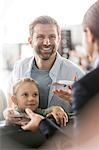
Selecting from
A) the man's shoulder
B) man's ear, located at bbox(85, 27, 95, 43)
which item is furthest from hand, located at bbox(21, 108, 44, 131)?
man's ear, located at bbox(85, 27, 95, 43)

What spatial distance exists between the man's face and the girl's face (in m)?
0.09

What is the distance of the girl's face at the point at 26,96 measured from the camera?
1.05 m

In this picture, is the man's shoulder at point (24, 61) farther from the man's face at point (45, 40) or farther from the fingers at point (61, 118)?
the fingers at point (61, 118)

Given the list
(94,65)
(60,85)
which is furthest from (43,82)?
(94,65)

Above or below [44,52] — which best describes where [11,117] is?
below

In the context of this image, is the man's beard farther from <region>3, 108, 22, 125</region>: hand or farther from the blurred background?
<region>3, 108, 22, 125</region>: hand

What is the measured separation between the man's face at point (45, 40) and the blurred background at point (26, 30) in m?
0.02

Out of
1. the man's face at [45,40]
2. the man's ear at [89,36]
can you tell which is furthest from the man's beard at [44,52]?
the man's ear at [89,36]

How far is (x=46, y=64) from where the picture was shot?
106 cm

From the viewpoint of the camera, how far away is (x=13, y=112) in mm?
1049

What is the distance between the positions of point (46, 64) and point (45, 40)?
0.07 metres

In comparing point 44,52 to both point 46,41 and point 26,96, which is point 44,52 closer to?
point 46,41

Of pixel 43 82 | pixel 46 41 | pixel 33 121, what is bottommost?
pixel 33 121

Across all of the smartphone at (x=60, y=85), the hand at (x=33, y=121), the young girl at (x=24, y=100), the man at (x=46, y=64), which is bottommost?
the hand at (x=33, y=121)
